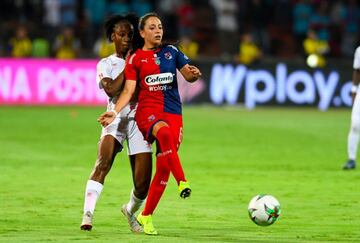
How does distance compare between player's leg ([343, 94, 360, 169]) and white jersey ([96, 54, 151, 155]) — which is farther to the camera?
player's leg ([343, 94, 360, 169])

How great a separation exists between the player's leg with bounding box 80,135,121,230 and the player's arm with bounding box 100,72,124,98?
0.44 meters

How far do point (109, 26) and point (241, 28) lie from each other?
76.4 ft

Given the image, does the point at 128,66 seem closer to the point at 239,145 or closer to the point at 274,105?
the point at 239,145

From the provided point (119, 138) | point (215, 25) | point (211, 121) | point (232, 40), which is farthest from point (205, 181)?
point (215, 25)

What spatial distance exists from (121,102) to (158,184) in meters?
0.87

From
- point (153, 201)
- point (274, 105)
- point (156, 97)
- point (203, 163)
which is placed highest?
point (156, 97)

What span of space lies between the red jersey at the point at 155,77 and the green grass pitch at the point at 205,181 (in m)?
1.28

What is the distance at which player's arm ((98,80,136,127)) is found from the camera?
952 centimetres

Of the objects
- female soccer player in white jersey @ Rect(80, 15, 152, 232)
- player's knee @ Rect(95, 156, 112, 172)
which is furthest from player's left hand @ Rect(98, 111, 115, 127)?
player's knee @ Rect(95, 156, 112, 172)

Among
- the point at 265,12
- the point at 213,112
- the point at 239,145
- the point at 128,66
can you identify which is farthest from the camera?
the point at 265,12

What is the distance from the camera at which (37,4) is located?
3183 cm

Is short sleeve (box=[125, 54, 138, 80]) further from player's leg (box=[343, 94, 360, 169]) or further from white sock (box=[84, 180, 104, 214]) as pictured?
player's leg (box=[343, 94, 360, 169])

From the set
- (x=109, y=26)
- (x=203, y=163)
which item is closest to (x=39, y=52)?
(x=203, y=163)

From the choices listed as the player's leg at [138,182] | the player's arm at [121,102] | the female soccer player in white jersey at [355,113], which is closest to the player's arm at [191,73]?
the player's arm at [121,102]
